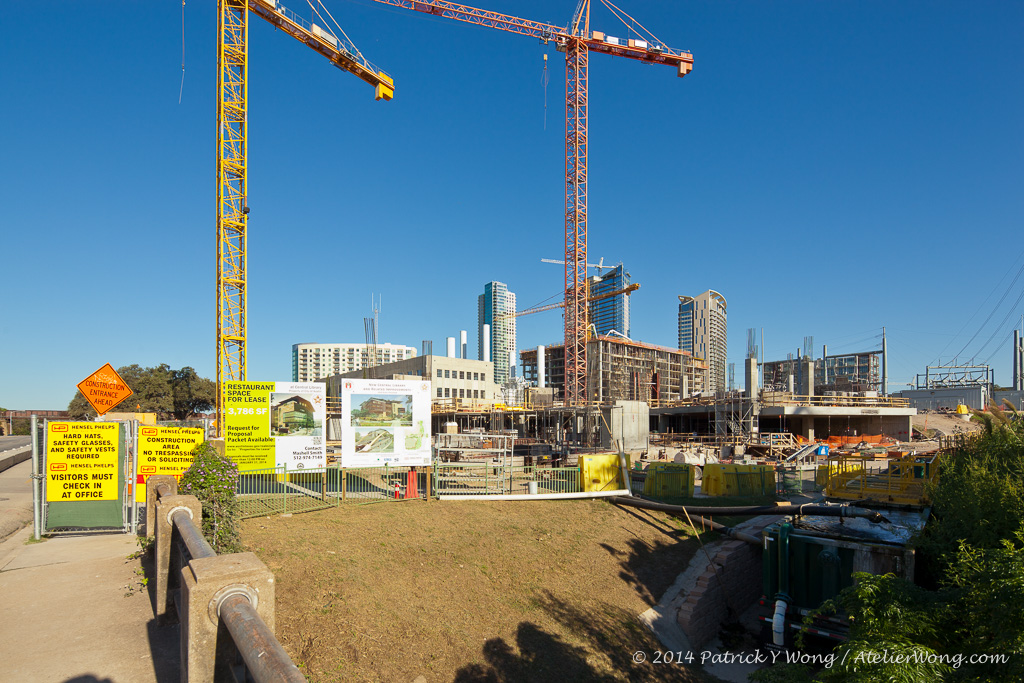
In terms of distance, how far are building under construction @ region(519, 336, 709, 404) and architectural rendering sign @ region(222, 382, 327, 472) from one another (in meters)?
46.9

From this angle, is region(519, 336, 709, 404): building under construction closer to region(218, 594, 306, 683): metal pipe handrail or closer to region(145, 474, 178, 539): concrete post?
region(145, 474, 178, 539): concrete post

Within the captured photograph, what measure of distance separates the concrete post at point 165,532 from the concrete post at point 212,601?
3.39 meters

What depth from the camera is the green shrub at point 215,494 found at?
7.84 metres

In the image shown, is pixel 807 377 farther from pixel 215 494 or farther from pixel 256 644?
pixel 256 644

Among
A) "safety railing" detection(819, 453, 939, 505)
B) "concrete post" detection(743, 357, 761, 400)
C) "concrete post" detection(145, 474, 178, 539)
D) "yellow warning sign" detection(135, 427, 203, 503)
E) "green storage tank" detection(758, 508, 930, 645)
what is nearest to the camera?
"concrete post" detection(145, 474, 178, 539)

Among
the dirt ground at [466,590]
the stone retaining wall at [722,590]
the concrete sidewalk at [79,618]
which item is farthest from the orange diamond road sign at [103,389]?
the stone retaining wall at [722,590]

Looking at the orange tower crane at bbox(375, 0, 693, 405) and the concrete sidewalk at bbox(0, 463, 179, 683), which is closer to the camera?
the concrete sidewalk at bbox(0, 463, 179, 683)

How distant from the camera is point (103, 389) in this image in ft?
37.0

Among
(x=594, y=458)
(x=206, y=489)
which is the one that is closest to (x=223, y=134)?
(x=594, y=458)

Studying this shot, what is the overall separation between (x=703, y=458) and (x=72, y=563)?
28.9m

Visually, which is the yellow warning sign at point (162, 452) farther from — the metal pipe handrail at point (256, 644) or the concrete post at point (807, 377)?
the concrete post at point (807, 377)

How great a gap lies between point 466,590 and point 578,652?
7.84ft

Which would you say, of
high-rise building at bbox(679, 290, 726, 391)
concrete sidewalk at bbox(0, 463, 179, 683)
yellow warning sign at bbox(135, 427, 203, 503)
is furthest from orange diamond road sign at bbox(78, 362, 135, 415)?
high-rise building at bbox(679, 290, 726, 391)

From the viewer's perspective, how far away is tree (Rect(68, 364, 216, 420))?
61.7m
